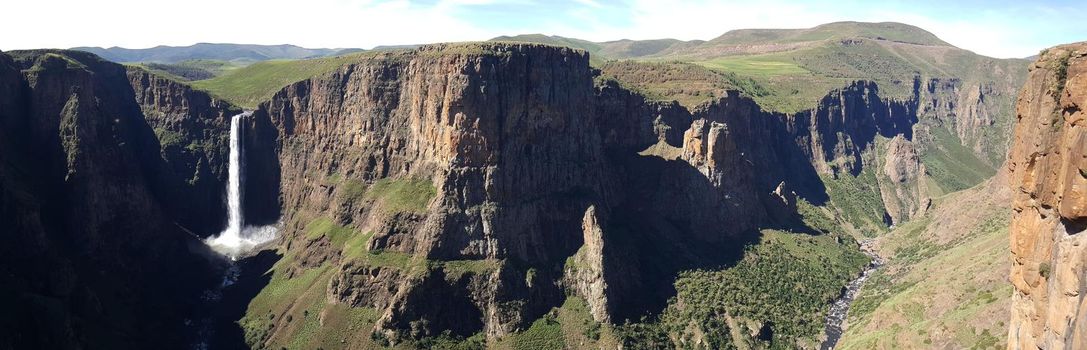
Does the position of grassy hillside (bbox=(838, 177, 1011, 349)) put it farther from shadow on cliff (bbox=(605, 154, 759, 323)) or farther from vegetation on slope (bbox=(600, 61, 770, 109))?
vegetation on slope (bbox=(600, 61, 770, 109))

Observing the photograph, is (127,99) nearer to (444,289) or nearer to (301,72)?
(301,72)

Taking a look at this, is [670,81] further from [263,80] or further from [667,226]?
[263,80]

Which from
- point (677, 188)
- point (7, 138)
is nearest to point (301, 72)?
point (7, 138)

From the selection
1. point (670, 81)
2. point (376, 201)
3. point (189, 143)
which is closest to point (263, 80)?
point (189, 143)

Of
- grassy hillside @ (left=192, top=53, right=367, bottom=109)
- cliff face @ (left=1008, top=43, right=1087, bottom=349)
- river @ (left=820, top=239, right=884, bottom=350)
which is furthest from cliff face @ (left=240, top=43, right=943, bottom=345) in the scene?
cliff face @ (left=1008, top=43, right=1087, bottom=349)

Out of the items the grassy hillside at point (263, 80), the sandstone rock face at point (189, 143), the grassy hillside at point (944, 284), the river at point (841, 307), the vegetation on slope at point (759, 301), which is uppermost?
the grassy hillside at point (263, 80)

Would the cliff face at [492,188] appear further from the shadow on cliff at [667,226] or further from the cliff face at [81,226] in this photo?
the cliff face at [81,226]

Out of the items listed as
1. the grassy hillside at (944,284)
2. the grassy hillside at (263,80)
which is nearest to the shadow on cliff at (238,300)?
the grassy hillside at (263,80)
